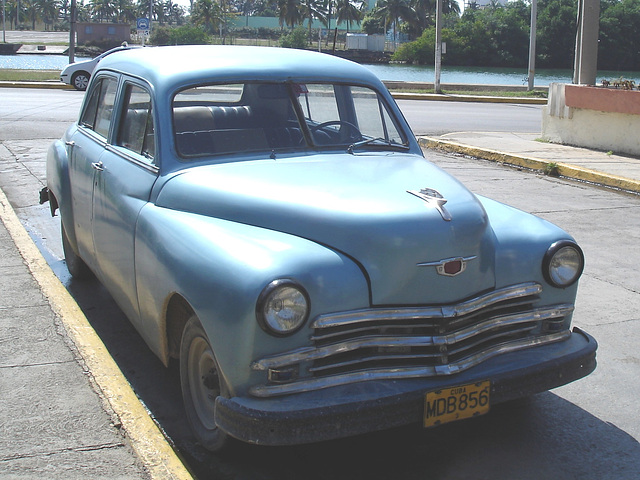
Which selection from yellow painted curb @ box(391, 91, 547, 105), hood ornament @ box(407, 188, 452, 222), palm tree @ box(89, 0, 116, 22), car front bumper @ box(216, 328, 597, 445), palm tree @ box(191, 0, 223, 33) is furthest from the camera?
palm tree @ box(89, 0, 116, 22)

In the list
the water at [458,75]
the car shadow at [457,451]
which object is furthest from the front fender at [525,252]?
the water at [458,75]

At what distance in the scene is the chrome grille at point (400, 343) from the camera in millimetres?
3191

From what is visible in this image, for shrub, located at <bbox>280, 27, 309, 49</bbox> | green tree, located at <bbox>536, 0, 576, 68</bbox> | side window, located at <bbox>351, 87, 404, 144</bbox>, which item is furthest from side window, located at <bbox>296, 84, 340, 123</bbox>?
shrub, located at <bbox>280, 27, 309, 49</bbox>

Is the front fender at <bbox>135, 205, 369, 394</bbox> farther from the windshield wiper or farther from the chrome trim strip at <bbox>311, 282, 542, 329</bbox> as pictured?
the windshield wiper

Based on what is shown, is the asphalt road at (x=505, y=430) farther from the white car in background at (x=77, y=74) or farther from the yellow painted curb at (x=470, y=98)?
the yellow painted curb at (x=470, y=98)

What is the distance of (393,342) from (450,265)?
0.41m

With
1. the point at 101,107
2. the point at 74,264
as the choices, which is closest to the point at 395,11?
the point at 74,264

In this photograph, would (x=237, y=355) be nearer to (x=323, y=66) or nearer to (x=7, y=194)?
(x=323, y=66)

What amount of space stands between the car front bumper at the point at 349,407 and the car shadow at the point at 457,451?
1.23 ft

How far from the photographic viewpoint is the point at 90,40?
280 feet

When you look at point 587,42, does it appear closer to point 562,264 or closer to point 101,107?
point 101,107

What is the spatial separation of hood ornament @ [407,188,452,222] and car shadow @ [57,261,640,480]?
112cm

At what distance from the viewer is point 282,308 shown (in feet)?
10.3

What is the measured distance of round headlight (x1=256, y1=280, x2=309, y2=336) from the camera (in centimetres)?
311
